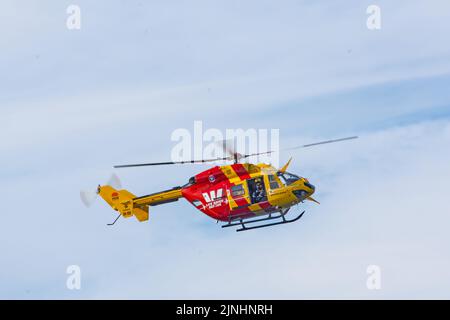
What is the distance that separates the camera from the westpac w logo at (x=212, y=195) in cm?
6462

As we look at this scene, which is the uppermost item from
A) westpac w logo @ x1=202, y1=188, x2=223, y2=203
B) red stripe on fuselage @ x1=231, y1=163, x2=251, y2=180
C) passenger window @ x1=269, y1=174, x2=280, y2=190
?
red stripe on fuselage @ x1=231, y1=163, x2=251, y2=180

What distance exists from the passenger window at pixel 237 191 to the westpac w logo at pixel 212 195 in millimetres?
716

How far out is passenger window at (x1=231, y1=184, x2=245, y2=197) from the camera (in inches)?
2518

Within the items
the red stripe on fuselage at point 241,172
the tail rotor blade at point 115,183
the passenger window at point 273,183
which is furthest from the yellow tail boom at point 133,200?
the passenger window at point 273,183

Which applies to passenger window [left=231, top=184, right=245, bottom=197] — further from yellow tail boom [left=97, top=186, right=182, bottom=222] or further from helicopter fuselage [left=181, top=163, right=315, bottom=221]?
yellow tail boom [left=97, top=186, right=182, bottom=222]

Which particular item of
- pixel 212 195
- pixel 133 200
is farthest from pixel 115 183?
pixel 212 195

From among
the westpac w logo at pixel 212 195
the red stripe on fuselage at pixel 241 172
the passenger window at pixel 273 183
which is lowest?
the westpac w logo at pixel 212 195

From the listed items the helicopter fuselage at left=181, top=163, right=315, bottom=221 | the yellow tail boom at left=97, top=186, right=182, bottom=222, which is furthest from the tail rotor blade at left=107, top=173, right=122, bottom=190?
the helicopter fuselage at left=181, top=163, right=315, bottom=221

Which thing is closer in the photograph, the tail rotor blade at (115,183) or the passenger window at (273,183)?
the passenger window at (273,183)

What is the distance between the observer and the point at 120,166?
208 ft

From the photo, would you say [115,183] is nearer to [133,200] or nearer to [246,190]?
[133,200]

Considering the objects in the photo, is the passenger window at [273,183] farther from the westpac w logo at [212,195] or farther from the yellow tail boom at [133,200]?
the yellow tail boom at [133,200]

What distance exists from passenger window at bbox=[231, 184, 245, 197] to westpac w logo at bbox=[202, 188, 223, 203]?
72 centimetres
